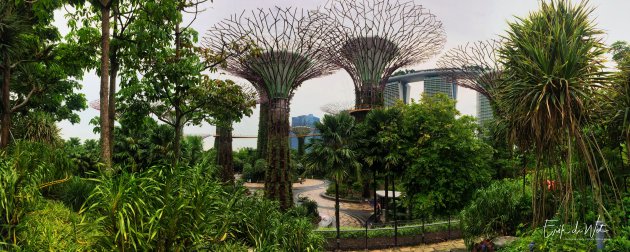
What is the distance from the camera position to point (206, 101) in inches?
493

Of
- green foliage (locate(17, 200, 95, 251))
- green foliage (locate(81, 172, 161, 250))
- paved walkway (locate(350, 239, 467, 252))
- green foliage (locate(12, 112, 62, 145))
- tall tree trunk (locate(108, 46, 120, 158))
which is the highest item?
tall tree trunk (locate(108, 46, 120, 158))

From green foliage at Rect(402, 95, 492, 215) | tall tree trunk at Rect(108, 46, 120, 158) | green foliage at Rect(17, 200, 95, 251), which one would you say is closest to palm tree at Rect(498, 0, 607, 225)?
green foliage at Rect(17, 200, 95, 251)

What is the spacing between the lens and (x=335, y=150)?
51.3ft

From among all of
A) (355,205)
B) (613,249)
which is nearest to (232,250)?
(613,249)

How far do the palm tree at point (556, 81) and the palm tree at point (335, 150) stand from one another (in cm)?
798

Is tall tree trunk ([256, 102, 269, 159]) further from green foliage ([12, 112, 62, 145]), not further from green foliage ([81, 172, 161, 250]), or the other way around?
green foliage ([81, 172, 161, 250])

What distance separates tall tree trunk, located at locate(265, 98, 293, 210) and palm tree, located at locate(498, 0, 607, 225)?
1275 cm

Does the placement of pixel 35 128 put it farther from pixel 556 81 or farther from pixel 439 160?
pixel 556 81

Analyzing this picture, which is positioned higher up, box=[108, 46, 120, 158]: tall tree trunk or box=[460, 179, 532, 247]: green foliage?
box=[108, 46, 120, 158]: tall tree trunk

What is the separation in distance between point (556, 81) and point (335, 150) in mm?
9573

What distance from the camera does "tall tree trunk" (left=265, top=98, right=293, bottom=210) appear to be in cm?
1894

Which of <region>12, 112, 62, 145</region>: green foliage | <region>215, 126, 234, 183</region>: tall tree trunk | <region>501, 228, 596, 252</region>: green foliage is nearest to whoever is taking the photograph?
<region>501, 228, 596, 252</region>: green foliage

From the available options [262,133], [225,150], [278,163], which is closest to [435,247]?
[278,163]

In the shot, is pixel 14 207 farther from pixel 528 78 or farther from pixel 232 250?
pixel 528 78
